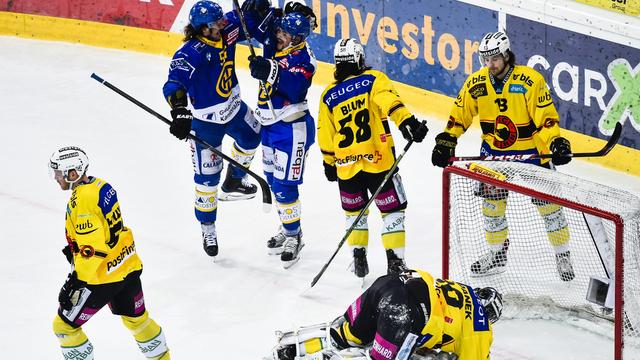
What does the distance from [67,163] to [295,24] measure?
178 centimetres

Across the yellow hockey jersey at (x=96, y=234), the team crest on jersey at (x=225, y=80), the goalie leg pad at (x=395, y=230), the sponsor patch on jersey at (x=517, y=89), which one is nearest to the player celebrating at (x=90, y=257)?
the yellow hockey jersey at (x=96, y=234)

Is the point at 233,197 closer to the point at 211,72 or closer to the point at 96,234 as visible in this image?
the point at 211,72

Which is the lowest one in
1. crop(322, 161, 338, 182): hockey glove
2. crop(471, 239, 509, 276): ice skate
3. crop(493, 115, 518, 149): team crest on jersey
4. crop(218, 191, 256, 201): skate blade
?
crop(218, 191, 256, 201): skate blade

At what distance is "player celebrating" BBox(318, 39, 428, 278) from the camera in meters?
6.16

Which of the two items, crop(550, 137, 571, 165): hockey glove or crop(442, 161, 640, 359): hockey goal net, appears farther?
crop(550, 137, 571, 165): hockey glove

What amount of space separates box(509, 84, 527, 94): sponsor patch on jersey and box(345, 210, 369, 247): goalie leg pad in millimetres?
1051

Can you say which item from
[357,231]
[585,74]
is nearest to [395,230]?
[357,231]

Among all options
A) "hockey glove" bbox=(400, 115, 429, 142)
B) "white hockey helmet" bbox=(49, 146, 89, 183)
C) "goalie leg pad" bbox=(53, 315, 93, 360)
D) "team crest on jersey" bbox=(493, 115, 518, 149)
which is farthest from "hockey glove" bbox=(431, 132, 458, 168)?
"goalie leg pad" bbox=(53, 315, 93, 360)

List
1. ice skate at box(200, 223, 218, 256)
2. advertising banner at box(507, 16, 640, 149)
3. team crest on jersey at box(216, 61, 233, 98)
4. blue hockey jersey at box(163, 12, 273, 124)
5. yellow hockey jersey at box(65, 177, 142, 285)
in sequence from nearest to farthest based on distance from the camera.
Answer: yellow hockey jersey at box(65, 177, 142, 285) → blue hockey jersey at box(163, 12, 273, 124) → team crest on jersey at box(216, 61, 233, 98) → ice skate at box(200, 223, 218, 256) → advertising banner at box(507, 16, 640, 149)

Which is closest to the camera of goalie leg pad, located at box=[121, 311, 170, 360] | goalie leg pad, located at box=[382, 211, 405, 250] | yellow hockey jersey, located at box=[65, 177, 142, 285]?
yellow hockey jersey, located at box=[65, 177, 142, 285]

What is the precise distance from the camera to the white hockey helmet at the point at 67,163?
16.9ft

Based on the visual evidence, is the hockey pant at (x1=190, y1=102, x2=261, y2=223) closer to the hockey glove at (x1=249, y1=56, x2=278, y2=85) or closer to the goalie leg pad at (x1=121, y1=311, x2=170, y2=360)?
the hockey glove at (x1=249, y1=56, x2=278, y2=85)

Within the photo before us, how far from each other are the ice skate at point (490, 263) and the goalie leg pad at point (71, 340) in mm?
2029

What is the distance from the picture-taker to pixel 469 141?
8523 millimetres
